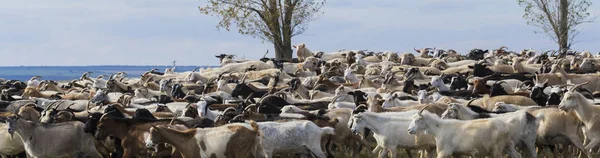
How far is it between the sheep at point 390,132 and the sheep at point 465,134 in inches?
29.4

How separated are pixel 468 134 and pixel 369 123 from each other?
167 centimetres

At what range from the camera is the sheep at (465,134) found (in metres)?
12.9

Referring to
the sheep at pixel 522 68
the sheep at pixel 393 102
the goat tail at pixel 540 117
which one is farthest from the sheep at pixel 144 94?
the goat tail at pixel 540 117

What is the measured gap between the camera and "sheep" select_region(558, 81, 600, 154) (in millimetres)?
14359

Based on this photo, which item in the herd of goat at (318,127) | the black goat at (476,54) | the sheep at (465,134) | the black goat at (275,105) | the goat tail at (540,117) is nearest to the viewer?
the sheep at (465,134)

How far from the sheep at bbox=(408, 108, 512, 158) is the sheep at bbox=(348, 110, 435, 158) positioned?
2.45ft

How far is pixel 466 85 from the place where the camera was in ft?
72.5

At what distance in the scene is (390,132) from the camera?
556 inches

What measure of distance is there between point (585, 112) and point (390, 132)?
9.10 ft

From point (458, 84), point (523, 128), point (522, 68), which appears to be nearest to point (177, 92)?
point (458, 84)

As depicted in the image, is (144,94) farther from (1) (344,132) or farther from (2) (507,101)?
(2) (507,101)

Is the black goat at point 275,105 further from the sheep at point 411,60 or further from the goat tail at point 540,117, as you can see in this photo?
the sheep at point 411,60

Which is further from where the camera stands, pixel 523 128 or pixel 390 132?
pixel 390 132

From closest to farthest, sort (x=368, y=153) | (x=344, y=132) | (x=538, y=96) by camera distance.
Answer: (x=344, y=132)
(x=368, y=153)
(x=538, y=96)
